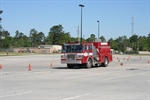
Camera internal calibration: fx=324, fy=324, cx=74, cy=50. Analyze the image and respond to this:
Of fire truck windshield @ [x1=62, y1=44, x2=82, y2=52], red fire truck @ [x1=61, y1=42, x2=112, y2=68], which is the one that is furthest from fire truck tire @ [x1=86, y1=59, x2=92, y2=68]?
fire truck windshield @ [x1=62, y1=44, x2=82, y2=52]

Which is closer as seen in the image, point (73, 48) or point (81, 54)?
point (81, 54)

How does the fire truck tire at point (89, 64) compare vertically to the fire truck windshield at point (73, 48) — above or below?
below

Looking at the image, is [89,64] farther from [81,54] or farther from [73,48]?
[73,48]

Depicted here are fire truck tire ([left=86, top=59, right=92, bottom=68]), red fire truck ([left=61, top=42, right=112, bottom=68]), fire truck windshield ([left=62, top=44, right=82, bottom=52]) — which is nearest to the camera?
red fire truck ([left=61, top=42, right=112, bottom=68])

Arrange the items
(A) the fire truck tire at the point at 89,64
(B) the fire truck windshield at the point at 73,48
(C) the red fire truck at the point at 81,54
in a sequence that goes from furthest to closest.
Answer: (A) the fire truck tire at the point at 89,64 < (B) the fire truck windshield at the point at 73,48 < (C) the red fire truck at the point at 81,54

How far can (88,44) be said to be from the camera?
3134 centimetres

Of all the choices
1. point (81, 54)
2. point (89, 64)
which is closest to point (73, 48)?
point (81, 54)

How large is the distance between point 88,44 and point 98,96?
63.1 feet

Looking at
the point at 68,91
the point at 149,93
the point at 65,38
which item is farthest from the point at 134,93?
the point at 65,38

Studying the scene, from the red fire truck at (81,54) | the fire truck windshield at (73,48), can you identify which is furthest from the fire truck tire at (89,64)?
the fire truck windshield at (73,48)

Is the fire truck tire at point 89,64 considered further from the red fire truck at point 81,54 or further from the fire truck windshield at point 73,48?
the fire truck windshield at point 73,48

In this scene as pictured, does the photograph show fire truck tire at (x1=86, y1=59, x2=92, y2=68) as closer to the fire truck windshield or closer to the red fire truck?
the red fire truck

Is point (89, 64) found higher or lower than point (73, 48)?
lower

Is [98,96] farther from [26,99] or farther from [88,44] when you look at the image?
[88,44]
